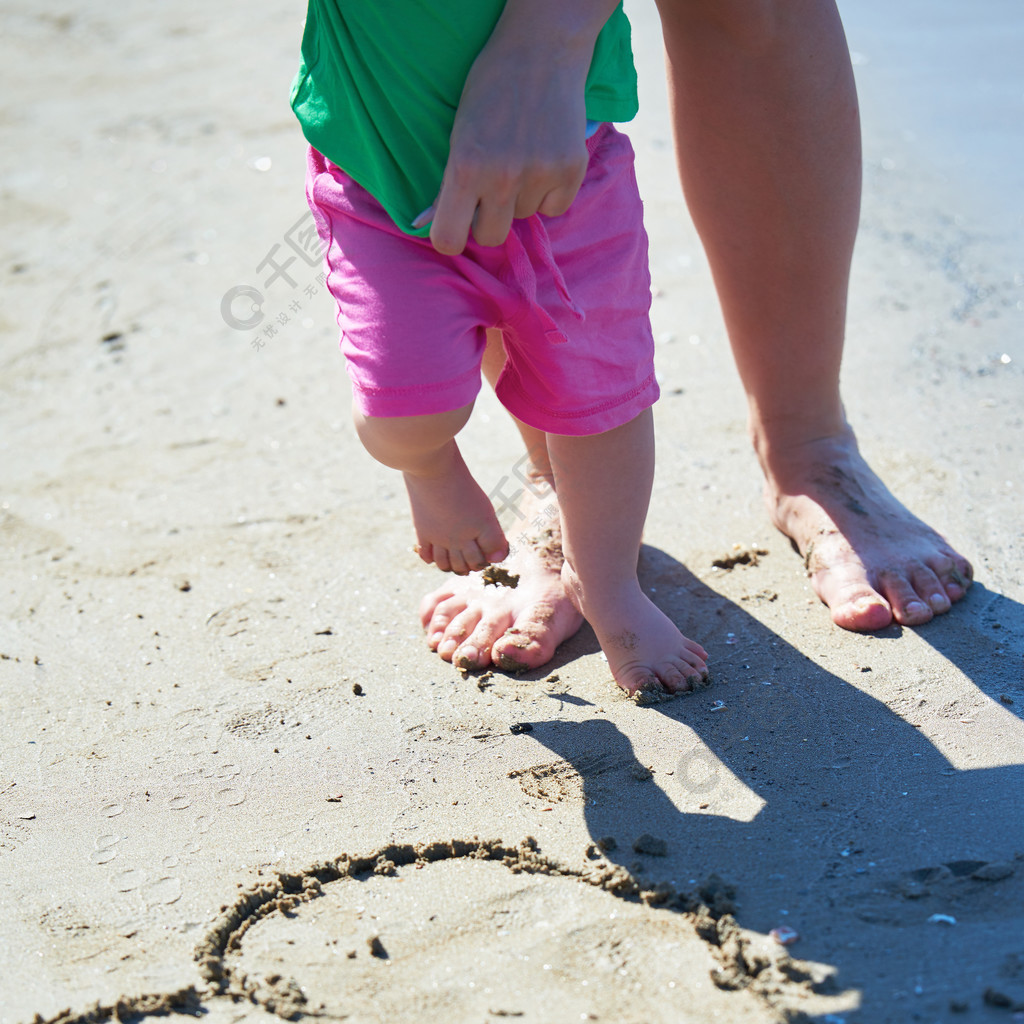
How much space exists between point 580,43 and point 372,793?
1055mm

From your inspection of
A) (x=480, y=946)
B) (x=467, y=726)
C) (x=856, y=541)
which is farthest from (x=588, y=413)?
(x=480, y=946)

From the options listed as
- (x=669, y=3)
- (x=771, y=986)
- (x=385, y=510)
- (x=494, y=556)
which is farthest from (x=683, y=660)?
(x=669, y=3)

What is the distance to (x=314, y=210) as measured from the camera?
1660mm

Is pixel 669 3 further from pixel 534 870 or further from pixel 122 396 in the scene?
pixel 122 396

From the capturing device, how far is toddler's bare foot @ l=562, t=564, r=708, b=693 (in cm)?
173

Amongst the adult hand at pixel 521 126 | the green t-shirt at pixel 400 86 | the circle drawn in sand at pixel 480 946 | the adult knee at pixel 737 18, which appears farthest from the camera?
the adult knee at pixel 737 18

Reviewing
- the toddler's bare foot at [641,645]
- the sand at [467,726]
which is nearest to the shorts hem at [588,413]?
the toddler's bare foot at [641,645]

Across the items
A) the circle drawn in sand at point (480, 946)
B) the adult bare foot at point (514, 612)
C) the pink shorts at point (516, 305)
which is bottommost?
the circle drawn in sand at point (480, 946)

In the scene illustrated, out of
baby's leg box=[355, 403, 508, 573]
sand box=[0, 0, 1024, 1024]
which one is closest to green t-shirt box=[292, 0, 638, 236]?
baby's leg box=[355, 403, 508, 573]

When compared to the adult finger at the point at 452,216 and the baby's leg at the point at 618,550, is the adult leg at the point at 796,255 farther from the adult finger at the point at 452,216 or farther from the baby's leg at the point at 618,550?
the adult finger at the point at 452,216

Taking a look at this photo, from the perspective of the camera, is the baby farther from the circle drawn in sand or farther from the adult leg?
the circle drawn in sand

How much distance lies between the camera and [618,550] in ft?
5.82

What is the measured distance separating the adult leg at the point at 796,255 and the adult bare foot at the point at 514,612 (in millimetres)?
459

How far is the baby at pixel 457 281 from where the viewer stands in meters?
1.51
